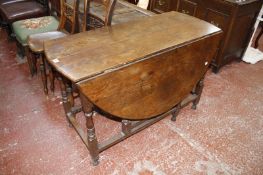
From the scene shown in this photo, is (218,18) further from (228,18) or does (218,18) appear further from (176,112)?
(176,112)

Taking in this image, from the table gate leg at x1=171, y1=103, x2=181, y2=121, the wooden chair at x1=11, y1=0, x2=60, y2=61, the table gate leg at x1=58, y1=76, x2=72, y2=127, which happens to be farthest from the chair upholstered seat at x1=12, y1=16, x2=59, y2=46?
the table gate leg at x1=171, y1=103, x2=181, y2=121

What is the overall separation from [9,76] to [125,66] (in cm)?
180

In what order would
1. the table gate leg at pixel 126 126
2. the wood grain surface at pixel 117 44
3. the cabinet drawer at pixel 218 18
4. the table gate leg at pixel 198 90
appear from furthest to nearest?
1. the cabinet drawer at pixel 218 18
2. the table gate leg at pixel 198 90
3. the table gate leg at pixel 126 126
4. the wood grain surface at pixel 117 44

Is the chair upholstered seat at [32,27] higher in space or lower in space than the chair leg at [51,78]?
higher

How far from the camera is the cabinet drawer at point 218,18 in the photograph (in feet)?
7.94

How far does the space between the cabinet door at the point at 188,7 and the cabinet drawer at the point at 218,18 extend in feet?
0.68

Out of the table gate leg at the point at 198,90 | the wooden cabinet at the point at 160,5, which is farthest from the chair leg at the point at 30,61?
the wooden cabinet at the point at 160,5

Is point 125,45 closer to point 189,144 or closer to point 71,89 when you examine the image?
point 71,89

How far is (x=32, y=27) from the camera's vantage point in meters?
2.34

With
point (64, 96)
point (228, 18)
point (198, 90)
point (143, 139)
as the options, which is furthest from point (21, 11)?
point (228, 18)

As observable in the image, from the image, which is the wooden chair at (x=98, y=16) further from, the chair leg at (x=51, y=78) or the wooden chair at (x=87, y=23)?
the chair leg at (x=51, y=78)

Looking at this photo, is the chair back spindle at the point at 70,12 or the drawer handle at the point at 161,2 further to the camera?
the drawer handle at the point at 161,2

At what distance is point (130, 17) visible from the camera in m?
2.36

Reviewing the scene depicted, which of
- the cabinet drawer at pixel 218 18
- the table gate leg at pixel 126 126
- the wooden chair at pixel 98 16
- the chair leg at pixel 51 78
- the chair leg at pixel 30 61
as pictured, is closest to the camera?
the table gate leg at pixel 126 126
